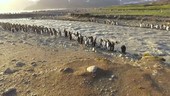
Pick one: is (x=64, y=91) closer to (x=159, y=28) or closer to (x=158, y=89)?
(x=158, y=89)

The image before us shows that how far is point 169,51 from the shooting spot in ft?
93.0

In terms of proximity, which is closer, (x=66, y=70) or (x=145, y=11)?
(x=66, y=70)

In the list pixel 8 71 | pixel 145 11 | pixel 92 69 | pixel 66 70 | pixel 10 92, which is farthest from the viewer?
pixel 145 11

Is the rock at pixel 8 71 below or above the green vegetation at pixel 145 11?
above

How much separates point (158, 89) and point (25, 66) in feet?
28.2

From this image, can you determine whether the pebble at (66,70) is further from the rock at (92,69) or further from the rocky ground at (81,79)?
the rock at (92,69)

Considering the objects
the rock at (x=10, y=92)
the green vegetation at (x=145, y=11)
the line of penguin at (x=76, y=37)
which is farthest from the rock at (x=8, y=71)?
the green vegetation at (x=145, y=11)

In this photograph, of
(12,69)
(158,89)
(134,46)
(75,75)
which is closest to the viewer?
(158,89)

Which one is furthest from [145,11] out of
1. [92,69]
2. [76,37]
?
[92,69]

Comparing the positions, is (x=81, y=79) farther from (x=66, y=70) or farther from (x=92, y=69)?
(x=66, y=70)

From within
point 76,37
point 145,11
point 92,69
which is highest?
point 92,69

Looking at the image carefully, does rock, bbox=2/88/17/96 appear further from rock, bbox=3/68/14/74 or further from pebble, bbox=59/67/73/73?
pebble, bbox=59/67/73/73

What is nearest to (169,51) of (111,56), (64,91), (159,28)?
(111,56)

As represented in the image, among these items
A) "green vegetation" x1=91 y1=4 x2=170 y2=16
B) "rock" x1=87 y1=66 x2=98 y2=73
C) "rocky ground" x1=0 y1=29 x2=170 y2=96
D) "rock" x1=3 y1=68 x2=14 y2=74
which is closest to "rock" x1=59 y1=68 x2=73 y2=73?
"rocky ground" x1=0 y1=29 x2=170 y2=96
